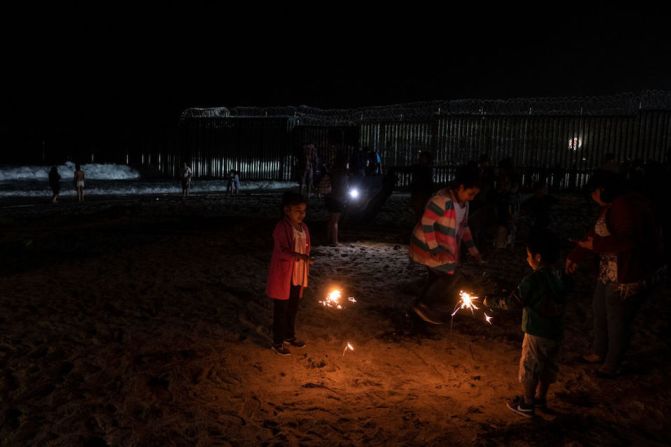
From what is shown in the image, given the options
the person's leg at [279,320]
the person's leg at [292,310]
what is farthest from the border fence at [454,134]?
the person's leg at [279,320]

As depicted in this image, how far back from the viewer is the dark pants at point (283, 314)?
5.58 metres

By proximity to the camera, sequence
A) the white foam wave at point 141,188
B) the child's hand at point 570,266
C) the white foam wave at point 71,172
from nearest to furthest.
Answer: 1. the child's hand at point 570,266
2. the white foam wave at point 141,188
3. the white foam wave at point 71,172

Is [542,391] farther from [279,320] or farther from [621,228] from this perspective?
[279,320]

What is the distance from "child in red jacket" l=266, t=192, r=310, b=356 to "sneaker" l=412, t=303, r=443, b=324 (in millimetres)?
1368

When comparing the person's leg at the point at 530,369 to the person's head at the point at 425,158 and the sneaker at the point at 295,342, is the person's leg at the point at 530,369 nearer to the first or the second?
the sneaker at the point at 295,342

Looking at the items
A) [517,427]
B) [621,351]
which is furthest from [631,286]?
[517,427]

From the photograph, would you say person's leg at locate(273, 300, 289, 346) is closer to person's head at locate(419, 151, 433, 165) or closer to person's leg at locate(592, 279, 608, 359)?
person's leg at locate(592, 279, 608, 359)

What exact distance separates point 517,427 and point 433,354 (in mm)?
1640

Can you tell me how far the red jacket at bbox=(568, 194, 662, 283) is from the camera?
470 centimetres

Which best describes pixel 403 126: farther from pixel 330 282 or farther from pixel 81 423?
pixel 81 423

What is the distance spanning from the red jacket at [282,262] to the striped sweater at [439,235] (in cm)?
121

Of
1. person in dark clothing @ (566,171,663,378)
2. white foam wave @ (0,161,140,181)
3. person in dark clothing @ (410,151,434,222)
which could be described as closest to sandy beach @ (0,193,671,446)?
person in dark clothing @ (566,171,663,378)

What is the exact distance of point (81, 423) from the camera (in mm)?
4148

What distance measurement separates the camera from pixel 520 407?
4.33 m
